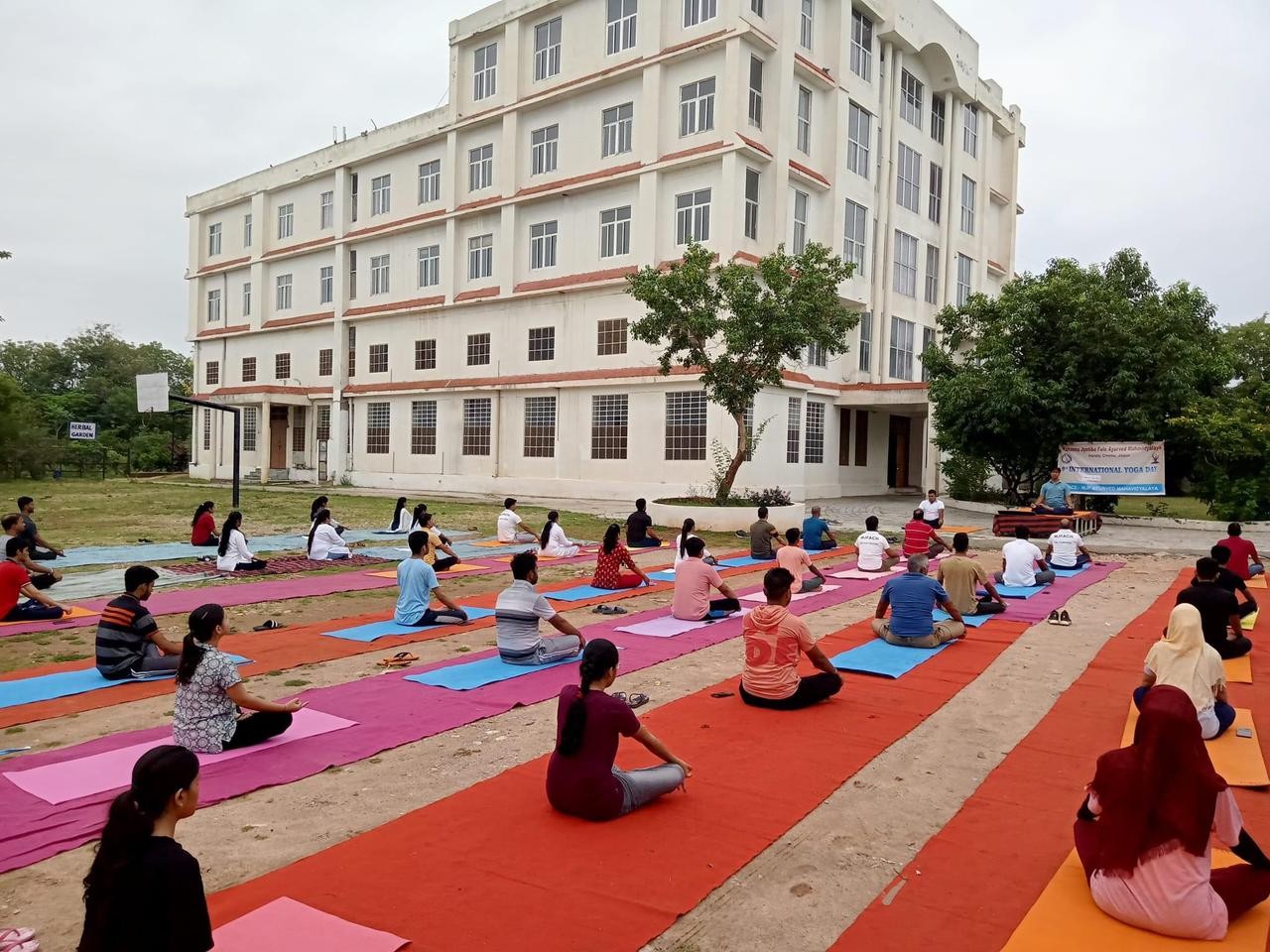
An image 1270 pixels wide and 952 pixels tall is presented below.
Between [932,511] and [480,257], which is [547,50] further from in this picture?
[932,511]

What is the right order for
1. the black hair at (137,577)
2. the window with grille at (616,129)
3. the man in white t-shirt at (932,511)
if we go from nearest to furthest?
1. the black hair at (137,577)
2. the man in white t-shirt at (932,511)
3. the window with grille at (616,129)

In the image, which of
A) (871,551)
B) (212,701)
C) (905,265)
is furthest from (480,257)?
(212,701)

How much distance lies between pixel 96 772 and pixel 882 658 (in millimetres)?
6579

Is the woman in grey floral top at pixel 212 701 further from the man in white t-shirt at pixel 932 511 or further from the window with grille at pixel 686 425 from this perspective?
the window with grille at pixel 686 425

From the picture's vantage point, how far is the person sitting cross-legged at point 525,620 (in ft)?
25.6

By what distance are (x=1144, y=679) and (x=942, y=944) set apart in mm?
3253

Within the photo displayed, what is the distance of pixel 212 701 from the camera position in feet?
18.4

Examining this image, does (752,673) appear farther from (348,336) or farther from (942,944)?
(348,336)

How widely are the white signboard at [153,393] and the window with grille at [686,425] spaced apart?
50.3 ft

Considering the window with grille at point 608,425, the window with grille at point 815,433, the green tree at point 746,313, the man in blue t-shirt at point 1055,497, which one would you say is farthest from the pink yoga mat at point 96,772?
the window with grille at point 815,433

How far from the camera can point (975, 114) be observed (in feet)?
127

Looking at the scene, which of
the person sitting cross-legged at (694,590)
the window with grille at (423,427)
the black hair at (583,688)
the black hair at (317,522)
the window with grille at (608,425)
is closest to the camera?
the black hair at (583,688)

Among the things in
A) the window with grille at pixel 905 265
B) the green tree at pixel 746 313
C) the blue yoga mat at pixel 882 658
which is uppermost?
the window with grille at pixel 905 265

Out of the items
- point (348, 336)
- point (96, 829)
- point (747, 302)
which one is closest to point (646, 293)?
point (747, 302)
